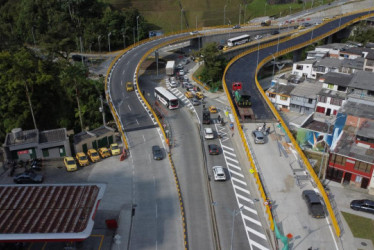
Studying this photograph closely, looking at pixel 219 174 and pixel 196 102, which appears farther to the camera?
pixel 196 102

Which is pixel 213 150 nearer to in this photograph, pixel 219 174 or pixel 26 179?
pixel 219 174

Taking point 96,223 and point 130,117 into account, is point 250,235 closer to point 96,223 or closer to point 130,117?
point 96,223

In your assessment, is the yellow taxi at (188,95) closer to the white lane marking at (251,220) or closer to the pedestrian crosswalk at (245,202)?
the pedestrian crosswalk at (245,202)

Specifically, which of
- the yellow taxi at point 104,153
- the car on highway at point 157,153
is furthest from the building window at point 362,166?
the yellow taxi at point 104,153

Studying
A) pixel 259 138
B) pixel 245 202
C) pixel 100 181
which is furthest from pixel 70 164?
pixel 259 138

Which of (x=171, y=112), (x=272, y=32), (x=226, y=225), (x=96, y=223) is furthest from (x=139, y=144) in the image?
(x=272, y=32)

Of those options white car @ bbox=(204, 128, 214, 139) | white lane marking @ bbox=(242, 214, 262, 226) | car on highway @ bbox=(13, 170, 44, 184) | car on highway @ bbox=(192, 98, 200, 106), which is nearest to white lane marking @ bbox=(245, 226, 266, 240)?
white lane marking @ bbox=(242, 214, 262, 226)
